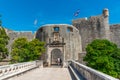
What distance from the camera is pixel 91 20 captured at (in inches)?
1454

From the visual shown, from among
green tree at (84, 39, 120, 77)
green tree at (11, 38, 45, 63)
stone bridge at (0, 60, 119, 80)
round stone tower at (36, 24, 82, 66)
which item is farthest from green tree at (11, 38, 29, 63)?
green tree at (84, 39, 120, 77)

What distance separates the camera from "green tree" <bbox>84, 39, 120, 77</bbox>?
23877mm

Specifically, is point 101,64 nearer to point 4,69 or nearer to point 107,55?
point 107,55

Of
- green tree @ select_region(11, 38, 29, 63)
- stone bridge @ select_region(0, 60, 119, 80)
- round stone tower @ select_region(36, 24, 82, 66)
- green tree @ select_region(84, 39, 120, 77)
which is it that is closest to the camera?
stone bridge @ select_region(0, 60, 119, 80)

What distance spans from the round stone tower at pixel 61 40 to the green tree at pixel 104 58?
2469 mm

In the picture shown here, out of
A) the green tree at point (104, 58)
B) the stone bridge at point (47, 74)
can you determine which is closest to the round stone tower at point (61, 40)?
the green tree at point (104, 58)

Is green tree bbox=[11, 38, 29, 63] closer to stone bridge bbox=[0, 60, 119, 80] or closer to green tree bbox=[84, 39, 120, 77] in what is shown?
stone bridge bbox=[0, 60, 119, 80]

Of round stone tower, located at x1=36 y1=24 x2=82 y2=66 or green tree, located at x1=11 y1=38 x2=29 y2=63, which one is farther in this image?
round stone tower, located at x1=36 y1=24 x2=82 y2=66

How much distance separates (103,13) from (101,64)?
15899mm

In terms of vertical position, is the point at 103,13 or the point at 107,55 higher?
the point at 103,13

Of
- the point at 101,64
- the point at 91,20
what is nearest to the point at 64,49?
the point at 101,64

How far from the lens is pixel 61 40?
91.2 ft

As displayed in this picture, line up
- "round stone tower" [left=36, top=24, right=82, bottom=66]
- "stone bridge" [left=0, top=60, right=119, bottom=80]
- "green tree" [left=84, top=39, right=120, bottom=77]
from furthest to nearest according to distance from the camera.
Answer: "round stone tower" [left=36, top=24, right=82, bottom=66], "green tree" [left=84, top=39, right=120, bottom=77], "stone bridge" [left=0, top=60, right=119, bottom=80]

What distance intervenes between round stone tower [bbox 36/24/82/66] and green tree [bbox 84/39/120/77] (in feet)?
8.10
